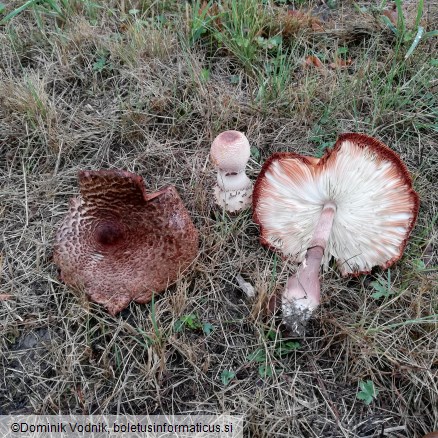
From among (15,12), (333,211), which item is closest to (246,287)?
(333,211)

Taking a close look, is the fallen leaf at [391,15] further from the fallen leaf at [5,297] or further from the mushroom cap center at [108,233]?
the fallen leaf at [5,297]

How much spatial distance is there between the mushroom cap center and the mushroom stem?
3.07ft

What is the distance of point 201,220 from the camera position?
9.06 feet

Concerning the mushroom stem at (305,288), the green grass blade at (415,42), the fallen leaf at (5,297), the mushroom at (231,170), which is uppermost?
the green grass blade at (415,42)

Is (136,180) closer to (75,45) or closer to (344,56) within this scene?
(75,45)

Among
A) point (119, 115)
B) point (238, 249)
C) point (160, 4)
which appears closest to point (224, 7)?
point (160, 4)

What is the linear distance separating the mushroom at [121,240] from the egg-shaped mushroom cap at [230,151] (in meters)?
0.31

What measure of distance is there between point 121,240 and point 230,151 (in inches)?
29.7

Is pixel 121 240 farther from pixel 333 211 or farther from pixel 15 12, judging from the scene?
pixel 15 12

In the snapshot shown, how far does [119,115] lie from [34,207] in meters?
0.84

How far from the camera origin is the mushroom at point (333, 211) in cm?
231

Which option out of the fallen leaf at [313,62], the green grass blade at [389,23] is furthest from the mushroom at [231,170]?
the green grass blade at [389,23]

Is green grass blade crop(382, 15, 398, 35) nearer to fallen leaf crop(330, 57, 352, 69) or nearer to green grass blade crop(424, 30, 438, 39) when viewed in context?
green grass blade crop(424, 30, 438, 39)

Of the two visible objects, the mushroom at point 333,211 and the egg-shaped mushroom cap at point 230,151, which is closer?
the mushroom at point 333,211
